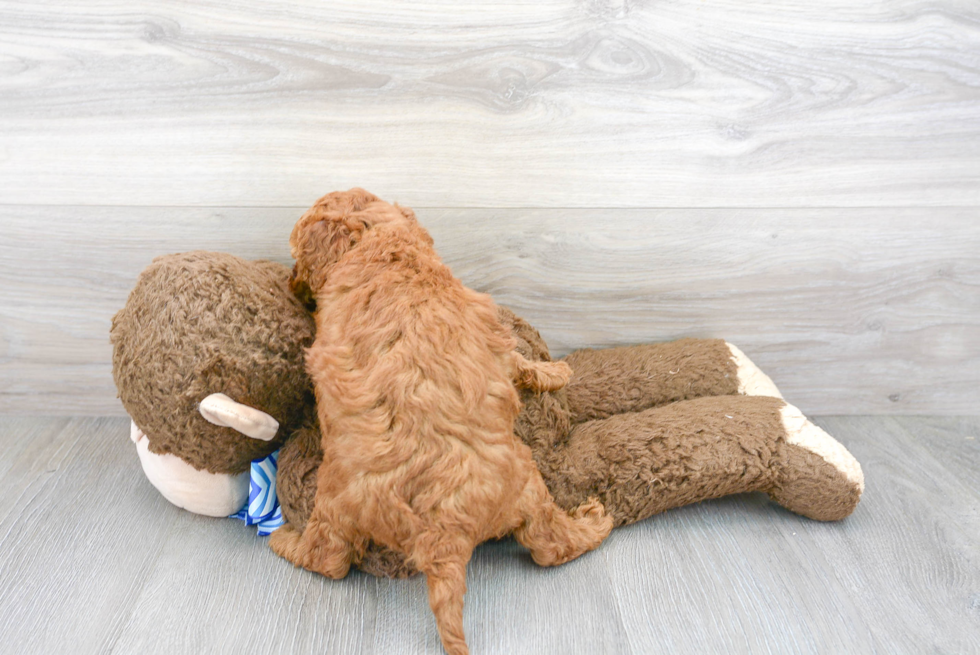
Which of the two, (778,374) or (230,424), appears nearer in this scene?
(230,424)

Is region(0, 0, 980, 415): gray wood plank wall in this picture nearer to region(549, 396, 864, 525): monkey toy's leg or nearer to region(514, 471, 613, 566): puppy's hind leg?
region(549, 396, 864, 525): monkey toy's leg

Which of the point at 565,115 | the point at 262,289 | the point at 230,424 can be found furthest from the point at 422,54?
the point at 230,424

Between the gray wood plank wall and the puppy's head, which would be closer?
the puppy's head

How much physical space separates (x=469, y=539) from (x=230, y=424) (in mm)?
349

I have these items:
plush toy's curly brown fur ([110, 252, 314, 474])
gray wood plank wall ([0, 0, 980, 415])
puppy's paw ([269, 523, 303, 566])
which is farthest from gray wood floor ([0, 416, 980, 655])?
gray wood plank wall ([0, 0, 980, 415])

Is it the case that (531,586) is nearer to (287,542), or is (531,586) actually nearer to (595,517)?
(595,517)

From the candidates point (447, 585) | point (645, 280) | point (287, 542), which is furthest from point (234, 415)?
point (645, 280)

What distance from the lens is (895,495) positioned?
108 cm

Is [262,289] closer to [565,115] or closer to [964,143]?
[565,115]

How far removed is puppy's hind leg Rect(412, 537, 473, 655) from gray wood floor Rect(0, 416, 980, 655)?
6 cm

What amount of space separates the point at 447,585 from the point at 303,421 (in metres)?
0.34

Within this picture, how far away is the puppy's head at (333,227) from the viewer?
34.2 inches

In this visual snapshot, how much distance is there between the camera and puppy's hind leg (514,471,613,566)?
87 cm

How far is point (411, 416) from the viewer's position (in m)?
0.76
